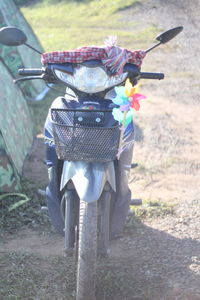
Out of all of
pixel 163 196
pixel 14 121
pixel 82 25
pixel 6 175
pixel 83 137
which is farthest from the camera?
pixel 82 25

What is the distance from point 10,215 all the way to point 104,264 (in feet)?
3.52

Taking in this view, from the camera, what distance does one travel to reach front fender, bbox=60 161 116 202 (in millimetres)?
3074

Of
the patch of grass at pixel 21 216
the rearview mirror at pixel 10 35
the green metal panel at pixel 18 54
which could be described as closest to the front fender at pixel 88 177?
the rearview mirror at pixel 10 35

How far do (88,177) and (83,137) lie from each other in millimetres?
235

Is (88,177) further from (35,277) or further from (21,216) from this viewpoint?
(21,216)

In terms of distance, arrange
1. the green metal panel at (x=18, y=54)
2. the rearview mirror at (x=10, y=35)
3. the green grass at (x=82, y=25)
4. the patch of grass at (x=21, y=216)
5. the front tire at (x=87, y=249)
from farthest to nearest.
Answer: the green grass at (x=82, y=25), the green metal panel at (x=18, y=54), the patch of grass at (x=21, y=216), the rearview mirror at (x=10, y=35), the front tire at (x=87, y=249)

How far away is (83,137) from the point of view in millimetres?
3109

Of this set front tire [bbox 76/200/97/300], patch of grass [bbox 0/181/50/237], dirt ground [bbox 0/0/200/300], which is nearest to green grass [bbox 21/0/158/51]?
dirt ground [bbox 0/0/200/300]

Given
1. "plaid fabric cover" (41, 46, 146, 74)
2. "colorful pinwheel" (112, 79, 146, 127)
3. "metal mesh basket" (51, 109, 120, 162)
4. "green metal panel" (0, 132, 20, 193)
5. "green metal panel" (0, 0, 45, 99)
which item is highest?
"green metal panel" (0, 0, 45, 99)

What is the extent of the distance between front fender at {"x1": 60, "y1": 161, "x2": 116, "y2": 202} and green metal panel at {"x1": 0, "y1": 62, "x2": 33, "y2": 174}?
179 centimetres

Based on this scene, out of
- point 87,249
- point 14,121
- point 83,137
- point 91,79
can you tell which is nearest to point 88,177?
point 83,137

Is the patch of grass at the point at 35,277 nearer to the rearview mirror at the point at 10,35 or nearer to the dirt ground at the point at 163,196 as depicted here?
the dirt ground at the point at 163,196

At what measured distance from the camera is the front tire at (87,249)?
9.84 feet

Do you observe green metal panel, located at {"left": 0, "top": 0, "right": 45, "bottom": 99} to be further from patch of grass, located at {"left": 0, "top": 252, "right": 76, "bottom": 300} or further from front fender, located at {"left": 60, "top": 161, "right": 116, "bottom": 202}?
front fender, located at {"left": 60, "top": 161, "right": 116, "bottom": 202}
